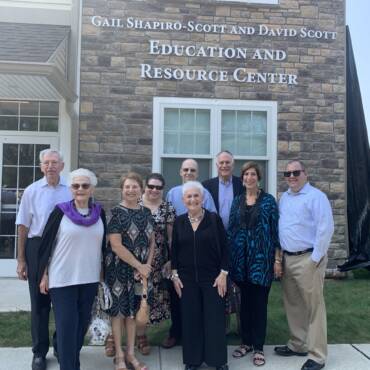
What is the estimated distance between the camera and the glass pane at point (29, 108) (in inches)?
310

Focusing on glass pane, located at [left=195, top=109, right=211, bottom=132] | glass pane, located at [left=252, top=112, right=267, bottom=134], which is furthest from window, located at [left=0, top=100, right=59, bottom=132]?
glass pane, located at [left=252, top=112, right=267, bottom=134]

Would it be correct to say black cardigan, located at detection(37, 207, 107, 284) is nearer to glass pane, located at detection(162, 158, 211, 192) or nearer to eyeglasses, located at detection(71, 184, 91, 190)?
eyeglasses, located at detection(71, 184, 91, 190)

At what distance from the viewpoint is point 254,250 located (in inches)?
170

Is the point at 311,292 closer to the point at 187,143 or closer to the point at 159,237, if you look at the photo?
the point at 159,237

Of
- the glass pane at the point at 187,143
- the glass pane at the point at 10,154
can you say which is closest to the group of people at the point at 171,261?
the glass pane at the point at 187,143

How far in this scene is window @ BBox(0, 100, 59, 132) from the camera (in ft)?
25.8

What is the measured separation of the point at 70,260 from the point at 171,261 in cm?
91

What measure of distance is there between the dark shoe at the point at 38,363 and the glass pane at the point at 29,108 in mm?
4633

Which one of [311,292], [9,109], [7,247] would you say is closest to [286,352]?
[311,292]

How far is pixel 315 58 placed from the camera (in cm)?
788

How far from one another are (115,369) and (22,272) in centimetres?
113

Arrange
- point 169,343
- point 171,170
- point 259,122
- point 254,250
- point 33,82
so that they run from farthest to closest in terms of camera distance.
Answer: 1. point 259,122
2. point 171,170
3. point 33,82
4. point 169,343
5. point 254,250

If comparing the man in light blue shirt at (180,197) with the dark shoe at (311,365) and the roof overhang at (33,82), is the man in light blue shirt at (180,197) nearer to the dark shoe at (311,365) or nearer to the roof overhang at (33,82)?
the dark shoe at (311,365)

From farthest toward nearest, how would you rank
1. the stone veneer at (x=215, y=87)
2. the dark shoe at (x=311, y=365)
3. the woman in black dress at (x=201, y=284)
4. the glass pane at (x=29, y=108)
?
the glass pane at (x=29, y=108), the stone veneer at (x=215, y=87), the dark shoe at (x=311, y=365), the woman in black dress at (x=201, y=284)
